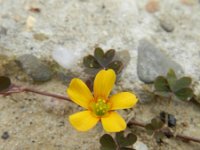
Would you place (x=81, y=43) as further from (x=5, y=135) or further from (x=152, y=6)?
(x=5, y=135)

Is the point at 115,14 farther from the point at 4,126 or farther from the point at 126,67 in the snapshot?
the point at 4,126

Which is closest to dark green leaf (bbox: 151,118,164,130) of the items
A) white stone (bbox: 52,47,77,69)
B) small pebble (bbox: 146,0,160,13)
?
white stone (bbox: 52,47,77,69)

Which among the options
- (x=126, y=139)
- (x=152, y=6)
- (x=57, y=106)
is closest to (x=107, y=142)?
(x=126, y=139)

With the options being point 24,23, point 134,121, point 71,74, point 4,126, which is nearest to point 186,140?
point 134,121

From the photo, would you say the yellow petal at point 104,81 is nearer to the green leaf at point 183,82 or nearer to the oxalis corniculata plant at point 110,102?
the oxalis corniculata plant at point 110,102

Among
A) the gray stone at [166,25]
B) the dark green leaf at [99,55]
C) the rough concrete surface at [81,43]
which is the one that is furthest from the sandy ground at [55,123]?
the gray stone at [166,25]

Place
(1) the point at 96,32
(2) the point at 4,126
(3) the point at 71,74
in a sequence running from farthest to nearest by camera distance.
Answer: (1) the point at 96,32 → (3) the point at 71,74 → (2) the point at 4,126
